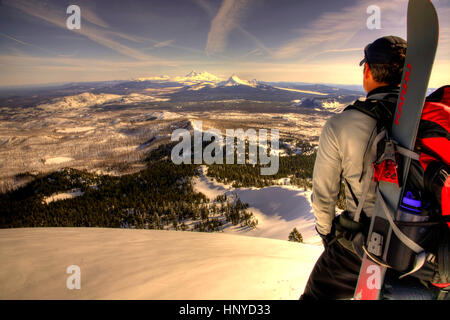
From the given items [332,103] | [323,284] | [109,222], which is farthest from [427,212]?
[332,103]

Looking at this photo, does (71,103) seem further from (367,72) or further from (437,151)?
(437,151)

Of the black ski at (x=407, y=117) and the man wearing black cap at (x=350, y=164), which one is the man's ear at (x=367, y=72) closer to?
the man wearing black cap at (x=350, y=164)

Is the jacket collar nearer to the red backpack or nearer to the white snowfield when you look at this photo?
the red backpack

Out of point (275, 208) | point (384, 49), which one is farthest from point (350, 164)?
point (275, 208)

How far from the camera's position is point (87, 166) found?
44500 millimetres

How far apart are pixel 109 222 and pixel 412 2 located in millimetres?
16430

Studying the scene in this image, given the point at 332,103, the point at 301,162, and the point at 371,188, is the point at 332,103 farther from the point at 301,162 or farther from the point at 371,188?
the point at 371,188

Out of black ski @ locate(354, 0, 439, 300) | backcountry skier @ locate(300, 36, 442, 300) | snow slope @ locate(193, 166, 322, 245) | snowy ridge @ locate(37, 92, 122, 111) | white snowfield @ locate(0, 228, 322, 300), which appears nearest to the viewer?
black ski @ locate(354, 0, 439, 300)

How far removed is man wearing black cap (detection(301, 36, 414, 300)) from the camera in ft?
5.35

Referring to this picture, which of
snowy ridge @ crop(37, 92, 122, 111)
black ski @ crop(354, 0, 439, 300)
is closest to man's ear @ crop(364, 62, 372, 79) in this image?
black ski @ crop(354, 0, 439, 300)

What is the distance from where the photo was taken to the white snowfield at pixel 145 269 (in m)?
2.68

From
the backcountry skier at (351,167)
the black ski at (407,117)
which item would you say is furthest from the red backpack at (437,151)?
the backcountry skier at (351,167)

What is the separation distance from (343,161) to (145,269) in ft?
10.8

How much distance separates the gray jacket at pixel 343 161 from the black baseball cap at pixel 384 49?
28cm
